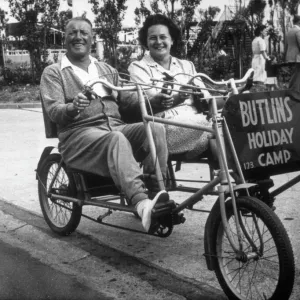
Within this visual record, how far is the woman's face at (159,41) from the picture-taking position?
4.82 meters

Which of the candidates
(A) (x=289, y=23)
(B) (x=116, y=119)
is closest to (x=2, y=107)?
(B) (x=116, y=119)

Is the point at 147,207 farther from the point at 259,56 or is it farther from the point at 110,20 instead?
the point at 110,20

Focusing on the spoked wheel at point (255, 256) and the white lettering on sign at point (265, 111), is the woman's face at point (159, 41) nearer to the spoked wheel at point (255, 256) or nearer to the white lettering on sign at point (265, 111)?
the white lettering on sign at point (265, 111)

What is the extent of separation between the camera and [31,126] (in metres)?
11.3

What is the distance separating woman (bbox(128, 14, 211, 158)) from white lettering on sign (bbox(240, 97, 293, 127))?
0.78m

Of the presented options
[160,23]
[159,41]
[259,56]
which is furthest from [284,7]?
[159,41]

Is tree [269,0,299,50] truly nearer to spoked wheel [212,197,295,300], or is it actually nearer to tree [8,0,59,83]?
tree [8,0,59,83]

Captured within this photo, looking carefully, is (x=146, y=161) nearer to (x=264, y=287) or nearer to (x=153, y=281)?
(x=153, y=281)

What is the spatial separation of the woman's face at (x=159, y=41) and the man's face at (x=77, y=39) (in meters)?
0.58

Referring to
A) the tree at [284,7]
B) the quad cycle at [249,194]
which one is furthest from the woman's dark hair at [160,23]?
the tree at [284,7]

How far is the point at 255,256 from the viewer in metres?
3.12

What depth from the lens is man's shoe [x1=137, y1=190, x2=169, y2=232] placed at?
11.6 feet

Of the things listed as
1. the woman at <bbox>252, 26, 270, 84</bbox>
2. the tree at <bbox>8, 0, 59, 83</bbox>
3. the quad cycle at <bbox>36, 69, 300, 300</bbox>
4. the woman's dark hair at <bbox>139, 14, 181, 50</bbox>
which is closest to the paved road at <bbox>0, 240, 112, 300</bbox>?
the quad cycle at <bbox>36, 69, 300, 300</bbox>

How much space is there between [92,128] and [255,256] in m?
1.61
